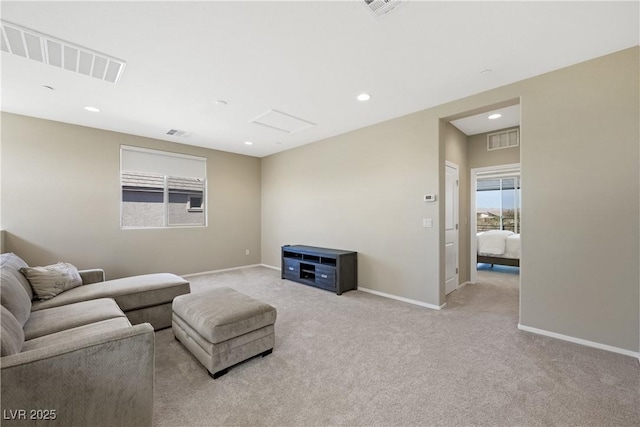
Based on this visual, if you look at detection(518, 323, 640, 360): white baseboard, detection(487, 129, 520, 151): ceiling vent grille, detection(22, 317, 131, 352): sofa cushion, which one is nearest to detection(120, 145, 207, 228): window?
detection(22, 317, 131, 352): sofa cushion

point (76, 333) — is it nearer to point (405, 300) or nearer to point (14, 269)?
point (14, 269)

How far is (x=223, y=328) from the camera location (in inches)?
80.7

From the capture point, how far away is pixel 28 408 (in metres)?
1.13

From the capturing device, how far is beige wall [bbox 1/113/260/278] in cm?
378

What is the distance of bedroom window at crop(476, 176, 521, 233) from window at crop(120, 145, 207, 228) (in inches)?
282

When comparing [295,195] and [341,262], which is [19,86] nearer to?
[295,195]

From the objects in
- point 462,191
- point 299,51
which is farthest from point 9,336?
point 462,191

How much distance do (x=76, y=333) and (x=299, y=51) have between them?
9.03ft

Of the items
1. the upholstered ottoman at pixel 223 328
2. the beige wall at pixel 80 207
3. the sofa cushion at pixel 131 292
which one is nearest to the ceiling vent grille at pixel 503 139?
the upholstered ottoman at pixel 223 328

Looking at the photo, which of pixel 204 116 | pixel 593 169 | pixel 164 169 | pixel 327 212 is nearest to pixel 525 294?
pixel 593 169

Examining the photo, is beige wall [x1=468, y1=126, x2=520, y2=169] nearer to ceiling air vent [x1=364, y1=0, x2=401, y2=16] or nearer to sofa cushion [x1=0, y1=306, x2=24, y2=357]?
ceiling air vent [x1=364, y1=0, x2=401, y2=16]

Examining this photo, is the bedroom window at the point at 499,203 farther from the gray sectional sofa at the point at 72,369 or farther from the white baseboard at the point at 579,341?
the gray sectional sofa at the point at 72,369

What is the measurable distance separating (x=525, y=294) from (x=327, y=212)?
123 inches

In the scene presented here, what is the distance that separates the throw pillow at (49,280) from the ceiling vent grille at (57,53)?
195 centimetres
